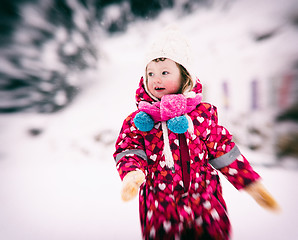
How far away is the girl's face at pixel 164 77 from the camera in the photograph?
0.36 metres

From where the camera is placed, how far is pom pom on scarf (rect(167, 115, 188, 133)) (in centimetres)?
32

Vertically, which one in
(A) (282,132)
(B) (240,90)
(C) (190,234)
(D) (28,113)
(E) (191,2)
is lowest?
(C) (190,234)

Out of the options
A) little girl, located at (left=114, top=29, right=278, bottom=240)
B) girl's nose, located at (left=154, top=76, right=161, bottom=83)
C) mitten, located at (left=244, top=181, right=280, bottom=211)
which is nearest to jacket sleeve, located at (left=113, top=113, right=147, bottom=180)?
little girl, located at (left=114, top=29, right=278, bottom=240)

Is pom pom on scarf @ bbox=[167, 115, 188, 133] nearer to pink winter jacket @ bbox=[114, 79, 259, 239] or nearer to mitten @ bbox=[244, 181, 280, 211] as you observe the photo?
pink winter jacket @ bbox=[114, 79, 259, 239]

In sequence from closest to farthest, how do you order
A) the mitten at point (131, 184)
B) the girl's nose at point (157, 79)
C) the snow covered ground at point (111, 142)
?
1. the mitten at point (131, 184)
2. the girl's nose at point (157, 79)
3. the snow covered ground at point (111, 142)

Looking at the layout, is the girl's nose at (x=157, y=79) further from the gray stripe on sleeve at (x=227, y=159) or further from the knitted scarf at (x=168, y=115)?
the gray stripe on sleeve at (x=227, y=159)

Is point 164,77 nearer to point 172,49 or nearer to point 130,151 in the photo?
point 172,49

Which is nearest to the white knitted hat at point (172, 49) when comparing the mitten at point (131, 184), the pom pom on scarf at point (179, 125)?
the pom pom on scarf at point (179, 125)

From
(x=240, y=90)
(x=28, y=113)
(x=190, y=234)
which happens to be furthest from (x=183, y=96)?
(x=28, y=113)

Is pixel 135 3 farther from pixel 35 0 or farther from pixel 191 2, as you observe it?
pixel 35 0

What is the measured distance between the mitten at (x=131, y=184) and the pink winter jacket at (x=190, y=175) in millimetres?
15

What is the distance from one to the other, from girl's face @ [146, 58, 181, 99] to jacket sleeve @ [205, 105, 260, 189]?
0.10 metres

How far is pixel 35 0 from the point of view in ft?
2.15

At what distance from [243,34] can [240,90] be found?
0.74 feet
